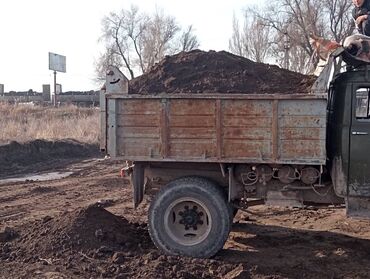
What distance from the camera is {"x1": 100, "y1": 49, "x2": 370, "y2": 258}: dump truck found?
23.4 feet

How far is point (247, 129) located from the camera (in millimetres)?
7211

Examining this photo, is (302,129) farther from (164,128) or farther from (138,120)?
(138,120)

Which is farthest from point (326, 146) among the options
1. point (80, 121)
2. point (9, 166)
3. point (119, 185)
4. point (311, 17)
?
point (311, 17)

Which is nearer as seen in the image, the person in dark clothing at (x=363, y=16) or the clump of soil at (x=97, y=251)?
the clump of soil at (x=97, y=251)

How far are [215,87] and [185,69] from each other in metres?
0.75

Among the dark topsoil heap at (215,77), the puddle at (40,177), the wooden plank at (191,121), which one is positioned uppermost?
the dark topsoil heap at (215,77)

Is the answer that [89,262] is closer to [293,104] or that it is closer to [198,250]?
[198,250]

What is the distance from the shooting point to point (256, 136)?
7.21 m

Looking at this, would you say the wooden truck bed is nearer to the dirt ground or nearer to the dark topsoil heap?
the dark topsoil heap

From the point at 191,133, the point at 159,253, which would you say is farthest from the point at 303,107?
the point at 159,253

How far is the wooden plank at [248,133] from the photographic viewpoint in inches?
283

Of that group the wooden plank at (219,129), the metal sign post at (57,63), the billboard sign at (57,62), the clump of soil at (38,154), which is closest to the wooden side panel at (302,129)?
the wooden plank at (219,129)

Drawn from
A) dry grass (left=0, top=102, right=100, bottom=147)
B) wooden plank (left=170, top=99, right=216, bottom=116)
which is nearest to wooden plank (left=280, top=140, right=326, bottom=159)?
wooden plank (left=170, top=99, right=216, bottom=116)

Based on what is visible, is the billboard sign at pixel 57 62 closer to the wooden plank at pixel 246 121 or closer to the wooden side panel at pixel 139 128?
the wooden side panel at pixel 139 128
